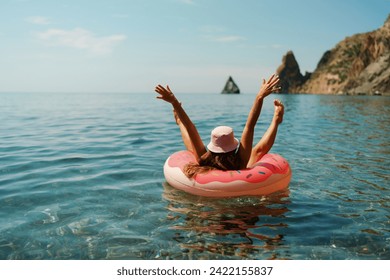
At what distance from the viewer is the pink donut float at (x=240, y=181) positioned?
5.89m

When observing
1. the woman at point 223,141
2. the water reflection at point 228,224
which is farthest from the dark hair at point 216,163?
the water reflection at point 228,224

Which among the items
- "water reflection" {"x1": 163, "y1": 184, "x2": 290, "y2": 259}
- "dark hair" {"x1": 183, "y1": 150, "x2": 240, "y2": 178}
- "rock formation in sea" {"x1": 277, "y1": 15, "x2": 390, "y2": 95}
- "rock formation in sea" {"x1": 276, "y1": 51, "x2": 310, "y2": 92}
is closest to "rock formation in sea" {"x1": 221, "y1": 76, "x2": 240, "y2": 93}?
"rock formation in sea" {"x1": 277, "y1": 15, "x2": 390, "y2": 95}

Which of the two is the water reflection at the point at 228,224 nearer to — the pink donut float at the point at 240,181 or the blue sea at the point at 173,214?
the blue sea at the point at 173,214

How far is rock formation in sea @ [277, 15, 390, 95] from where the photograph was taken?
83.3 m

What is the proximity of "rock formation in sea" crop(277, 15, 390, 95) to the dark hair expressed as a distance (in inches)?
3274

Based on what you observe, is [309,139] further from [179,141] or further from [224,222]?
[224,222]

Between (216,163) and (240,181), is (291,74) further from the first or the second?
(240,181)

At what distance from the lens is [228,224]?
198 inches

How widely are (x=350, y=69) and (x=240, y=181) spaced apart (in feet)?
375

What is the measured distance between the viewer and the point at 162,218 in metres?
5.27

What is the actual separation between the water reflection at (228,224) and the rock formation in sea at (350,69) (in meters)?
83.5

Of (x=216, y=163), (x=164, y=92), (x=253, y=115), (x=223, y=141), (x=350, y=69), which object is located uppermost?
(x=350, y=69)

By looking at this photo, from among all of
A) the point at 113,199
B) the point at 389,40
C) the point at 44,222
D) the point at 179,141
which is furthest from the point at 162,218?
the point at 389,40

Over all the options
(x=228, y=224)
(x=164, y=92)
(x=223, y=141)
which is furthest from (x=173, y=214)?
(x=164, y=92)
